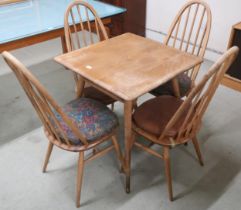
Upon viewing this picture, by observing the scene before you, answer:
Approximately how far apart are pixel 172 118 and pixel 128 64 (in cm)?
39

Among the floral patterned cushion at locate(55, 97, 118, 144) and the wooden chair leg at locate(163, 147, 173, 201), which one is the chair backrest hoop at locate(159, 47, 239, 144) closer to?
the wooden chair leg at locate(163, 147, 173, 201)

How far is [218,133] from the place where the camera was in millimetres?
2031

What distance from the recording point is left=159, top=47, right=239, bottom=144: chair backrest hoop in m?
1.13

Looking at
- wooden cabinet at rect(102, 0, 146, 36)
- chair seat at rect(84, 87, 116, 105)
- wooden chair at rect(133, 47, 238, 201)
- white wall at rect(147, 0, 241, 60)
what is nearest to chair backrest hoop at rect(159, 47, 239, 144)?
wooden chair at rect(133, 47, 238, 201)

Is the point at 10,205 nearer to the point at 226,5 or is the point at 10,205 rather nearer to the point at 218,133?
the point at 218,133

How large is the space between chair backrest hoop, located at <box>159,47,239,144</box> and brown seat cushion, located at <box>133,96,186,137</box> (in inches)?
1.9

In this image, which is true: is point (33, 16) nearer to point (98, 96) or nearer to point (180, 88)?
point (98, 96)

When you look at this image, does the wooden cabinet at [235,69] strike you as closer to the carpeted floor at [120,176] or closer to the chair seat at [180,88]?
the carpeted floor at [120,176]

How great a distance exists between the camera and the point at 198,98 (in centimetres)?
126

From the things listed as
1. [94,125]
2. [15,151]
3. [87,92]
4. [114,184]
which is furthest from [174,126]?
[15,151]

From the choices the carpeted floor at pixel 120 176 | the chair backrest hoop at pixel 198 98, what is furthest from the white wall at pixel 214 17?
the chair backrest hoop at pixel 198 98

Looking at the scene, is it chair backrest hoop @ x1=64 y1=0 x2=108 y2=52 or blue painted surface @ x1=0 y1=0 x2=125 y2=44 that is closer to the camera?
chair backrest hoop @ x1=64 y1=0 x2=108 y2=52

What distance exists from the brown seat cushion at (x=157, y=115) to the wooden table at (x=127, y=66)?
12 centimetres

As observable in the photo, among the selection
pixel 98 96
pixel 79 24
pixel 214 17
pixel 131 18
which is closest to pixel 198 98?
pixel 98 96
